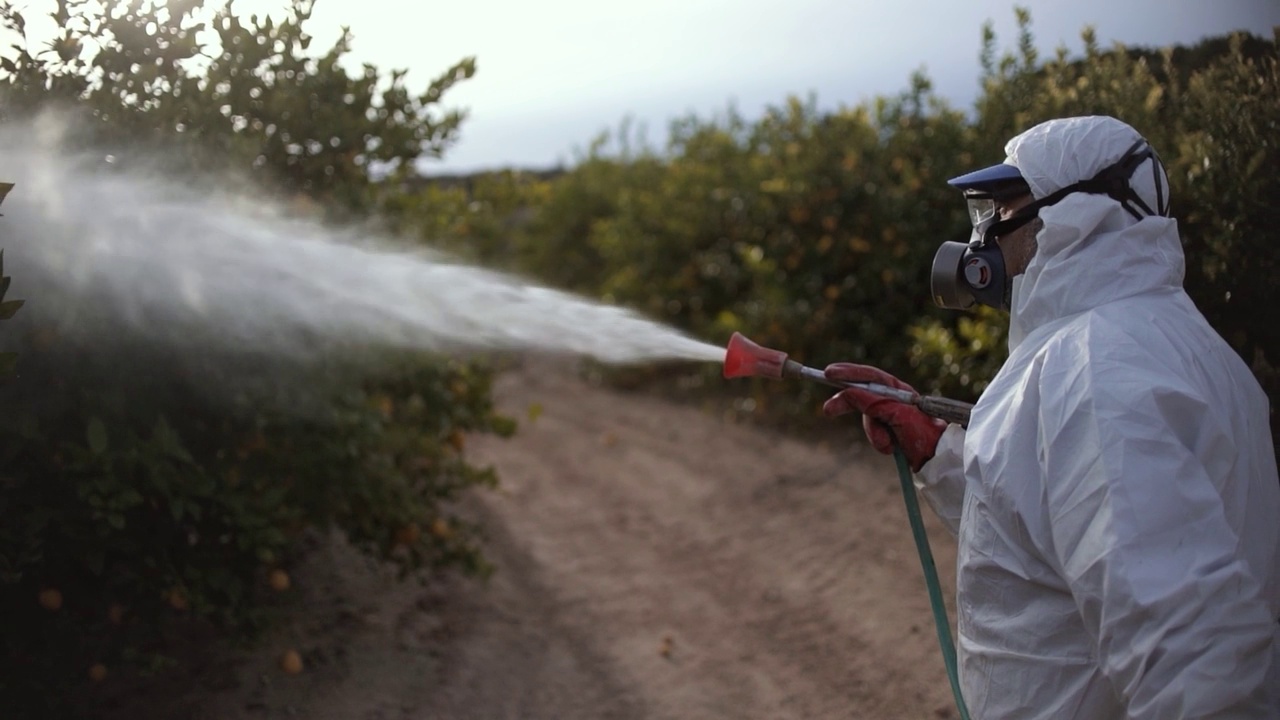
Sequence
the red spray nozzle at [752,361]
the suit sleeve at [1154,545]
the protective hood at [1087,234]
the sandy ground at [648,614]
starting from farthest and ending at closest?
the sandy ground at [648,614] → the red spray nozzle at [752,361] → the protective hood at [1087,234] → the suit sleeve at [1154,545]

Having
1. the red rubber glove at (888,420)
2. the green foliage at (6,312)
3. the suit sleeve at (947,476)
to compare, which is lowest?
the suit sleeve at (947,476)

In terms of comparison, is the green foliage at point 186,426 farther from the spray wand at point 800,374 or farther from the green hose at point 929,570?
the green hose at point 929,570

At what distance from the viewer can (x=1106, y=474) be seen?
2062mm

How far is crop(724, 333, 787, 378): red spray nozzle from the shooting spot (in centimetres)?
324

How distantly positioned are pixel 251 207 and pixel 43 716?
2.02 m

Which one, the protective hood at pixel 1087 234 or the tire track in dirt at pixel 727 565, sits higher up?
the protective hood at pixel 1087 234

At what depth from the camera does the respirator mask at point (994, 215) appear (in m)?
2.44

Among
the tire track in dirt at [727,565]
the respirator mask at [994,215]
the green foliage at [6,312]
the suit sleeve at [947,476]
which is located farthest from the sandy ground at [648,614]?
the respirator mask at [994,215]

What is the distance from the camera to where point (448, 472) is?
5453 mm

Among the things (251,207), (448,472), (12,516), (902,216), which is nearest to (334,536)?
(448,472)

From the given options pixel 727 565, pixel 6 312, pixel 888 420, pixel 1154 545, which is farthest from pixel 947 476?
pixel 727 565

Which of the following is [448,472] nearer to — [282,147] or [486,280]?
[486,280]

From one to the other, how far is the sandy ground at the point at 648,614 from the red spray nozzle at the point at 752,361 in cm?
191

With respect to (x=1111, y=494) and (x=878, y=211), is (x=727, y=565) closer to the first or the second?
(x=878, y=211)
